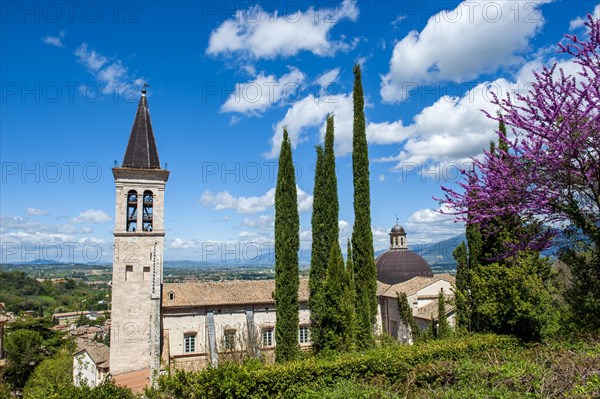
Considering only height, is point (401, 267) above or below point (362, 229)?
below

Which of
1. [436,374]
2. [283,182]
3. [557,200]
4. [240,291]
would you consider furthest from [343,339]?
[240,291]

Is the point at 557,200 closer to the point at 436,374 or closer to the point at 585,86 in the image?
the point at 585,86

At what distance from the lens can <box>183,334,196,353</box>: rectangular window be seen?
2449 cm

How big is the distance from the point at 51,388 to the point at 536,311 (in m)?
14.4

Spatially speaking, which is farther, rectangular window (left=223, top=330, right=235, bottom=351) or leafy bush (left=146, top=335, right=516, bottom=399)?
rectangular window (left=223, top=330, right=235, bottom=351)

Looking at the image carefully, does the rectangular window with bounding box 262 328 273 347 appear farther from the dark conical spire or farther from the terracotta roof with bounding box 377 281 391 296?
the dark conical spire

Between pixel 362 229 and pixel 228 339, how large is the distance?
36.8 ft

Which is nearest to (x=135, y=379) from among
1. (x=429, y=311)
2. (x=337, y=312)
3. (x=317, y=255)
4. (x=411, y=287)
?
(x=317, y=255)

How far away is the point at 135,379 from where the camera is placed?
21.3m

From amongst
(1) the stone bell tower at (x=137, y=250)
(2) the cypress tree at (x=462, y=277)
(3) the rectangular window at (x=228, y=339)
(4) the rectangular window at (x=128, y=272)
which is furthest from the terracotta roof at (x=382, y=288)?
(4) the rectangular window at (x=128, y=272)

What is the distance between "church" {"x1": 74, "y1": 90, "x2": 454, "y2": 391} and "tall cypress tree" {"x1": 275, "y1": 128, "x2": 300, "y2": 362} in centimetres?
448

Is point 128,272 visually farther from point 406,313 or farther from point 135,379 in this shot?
point 406,313

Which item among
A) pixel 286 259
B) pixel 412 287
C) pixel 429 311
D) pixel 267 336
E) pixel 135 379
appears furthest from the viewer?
pixel 412 287

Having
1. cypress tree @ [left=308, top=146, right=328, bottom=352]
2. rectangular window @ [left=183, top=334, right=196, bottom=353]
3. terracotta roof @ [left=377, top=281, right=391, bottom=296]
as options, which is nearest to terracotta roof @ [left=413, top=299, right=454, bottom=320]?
terracotta roof @ [left=377, top=281, right=391, bottom=296]
